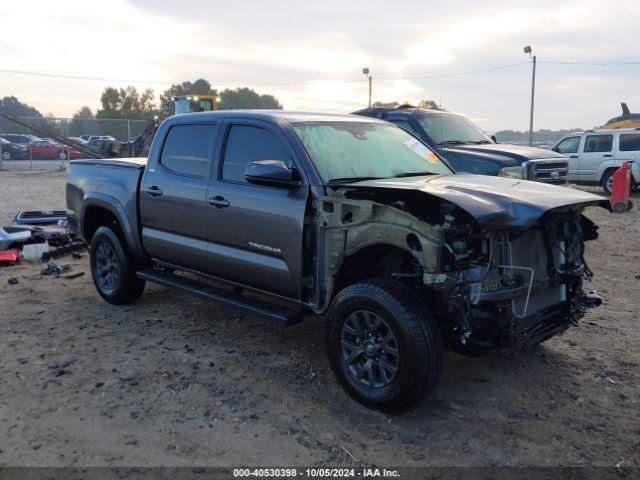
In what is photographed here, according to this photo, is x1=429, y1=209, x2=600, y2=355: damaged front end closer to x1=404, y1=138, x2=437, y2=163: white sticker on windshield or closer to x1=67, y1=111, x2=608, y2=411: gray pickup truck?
x1=67, y1=111, x2=608, y2=411: gray pickup truck

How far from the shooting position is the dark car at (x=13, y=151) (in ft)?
A: 107

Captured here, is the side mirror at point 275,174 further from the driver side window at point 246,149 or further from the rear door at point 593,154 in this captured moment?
the rear door at point 593,154

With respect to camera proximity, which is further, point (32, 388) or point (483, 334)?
point (32, 388)

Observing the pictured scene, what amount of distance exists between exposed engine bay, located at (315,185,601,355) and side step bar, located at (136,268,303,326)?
269mm

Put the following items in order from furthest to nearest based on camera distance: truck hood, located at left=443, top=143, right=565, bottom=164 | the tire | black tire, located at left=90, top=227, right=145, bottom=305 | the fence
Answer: the fence
the tire
truck hood, located at left=443, top=143, right=565, bottom=164
black tire, located at left=90, top=227, right=145, bottom=305

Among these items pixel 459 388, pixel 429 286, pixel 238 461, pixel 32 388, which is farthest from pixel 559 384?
pixel 32 388

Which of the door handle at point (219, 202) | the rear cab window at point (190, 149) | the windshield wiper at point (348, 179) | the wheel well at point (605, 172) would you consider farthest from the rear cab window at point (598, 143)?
the door handle at point (219, 202)

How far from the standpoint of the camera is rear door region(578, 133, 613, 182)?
16438mm

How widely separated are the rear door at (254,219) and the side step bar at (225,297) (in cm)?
14

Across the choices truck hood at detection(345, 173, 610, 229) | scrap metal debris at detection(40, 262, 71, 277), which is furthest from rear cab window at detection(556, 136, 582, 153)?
scrap metal debris at detection(40, 262, 71, 277)

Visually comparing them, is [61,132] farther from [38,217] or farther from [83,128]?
[38,217]

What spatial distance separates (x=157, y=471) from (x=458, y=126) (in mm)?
8666

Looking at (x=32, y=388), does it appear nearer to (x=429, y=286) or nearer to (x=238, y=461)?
(x=238, y=461)

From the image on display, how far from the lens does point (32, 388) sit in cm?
432
